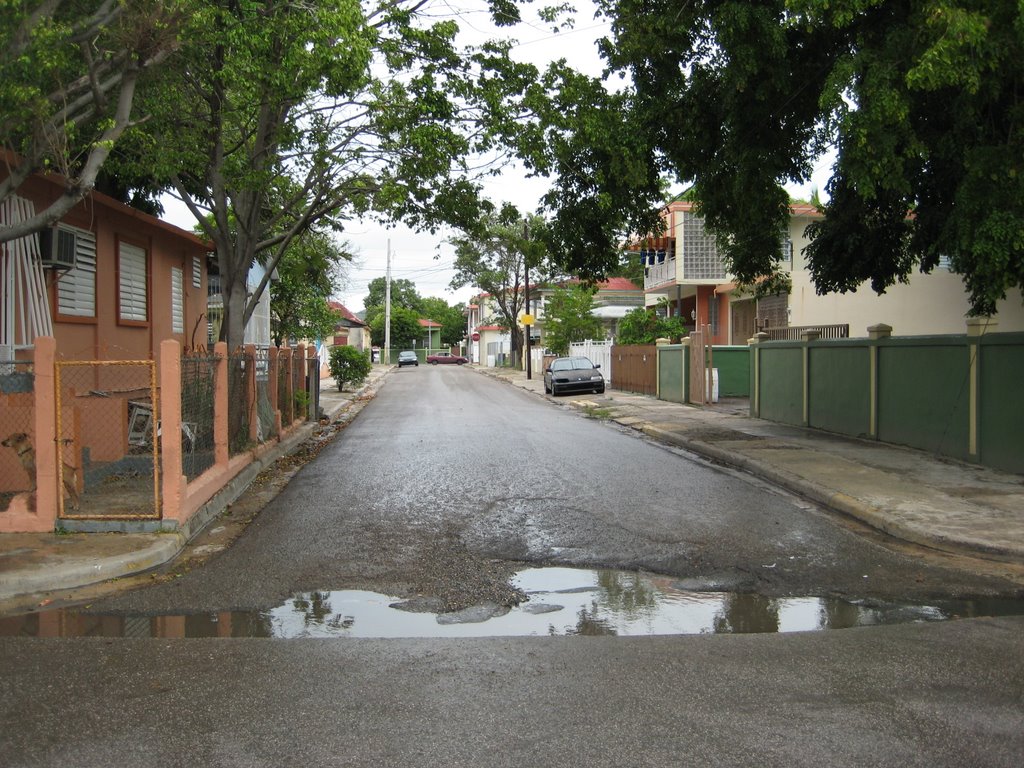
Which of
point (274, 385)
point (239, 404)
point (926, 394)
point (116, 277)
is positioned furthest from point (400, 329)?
point (926, 394)

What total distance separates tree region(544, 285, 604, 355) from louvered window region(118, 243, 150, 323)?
27.4 metres

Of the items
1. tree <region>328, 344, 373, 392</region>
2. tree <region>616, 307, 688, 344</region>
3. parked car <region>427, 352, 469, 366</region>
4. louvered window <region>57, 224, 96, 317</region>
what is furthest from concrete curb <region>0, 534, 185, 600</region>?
parked car <region>427, 352, 469, 366</region>

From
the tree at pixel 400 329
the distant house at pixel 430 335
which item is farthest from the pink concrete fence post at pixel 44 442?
the distant house at pixel 430 335

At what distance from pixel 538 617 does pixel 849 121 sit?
624 cm

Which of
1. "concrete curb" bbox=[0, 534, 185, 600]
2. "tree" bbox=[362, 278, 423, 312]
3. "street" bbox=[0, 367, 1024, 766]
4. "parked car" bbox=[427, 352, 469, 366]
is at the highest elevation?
"tree" bbox=[362, 278, 423, 312]

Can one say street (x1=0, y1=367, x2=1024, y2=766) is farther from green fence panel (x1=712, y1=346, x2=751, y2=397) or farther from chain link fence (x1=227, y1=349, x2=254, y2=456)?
green fence panel (x1=712, y1=346, x2=751, y2=397)

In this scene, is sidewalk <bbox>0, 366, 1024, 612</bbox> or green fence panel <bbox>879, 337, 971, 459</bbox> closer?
sidewalk <bbox>0, 366, 1024, 612</bbox>

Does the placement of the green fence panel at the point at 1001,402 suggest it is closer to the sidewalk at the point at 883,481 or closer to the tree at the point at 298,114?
the sidewalk at the point at 883,481

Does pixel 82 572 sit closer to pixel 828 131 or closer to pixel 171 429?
pixel 171 429

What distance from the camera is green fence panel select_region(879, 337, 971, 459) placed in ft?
40.3

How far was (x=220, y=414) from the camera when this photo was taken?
1103cm

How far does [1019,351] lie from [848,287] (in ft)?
14.0

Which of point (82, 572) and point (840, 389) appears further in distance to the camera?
point (840, 389)

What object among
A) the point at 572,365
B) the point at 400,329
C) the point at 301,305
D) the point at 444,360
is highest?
the point at 400,329
